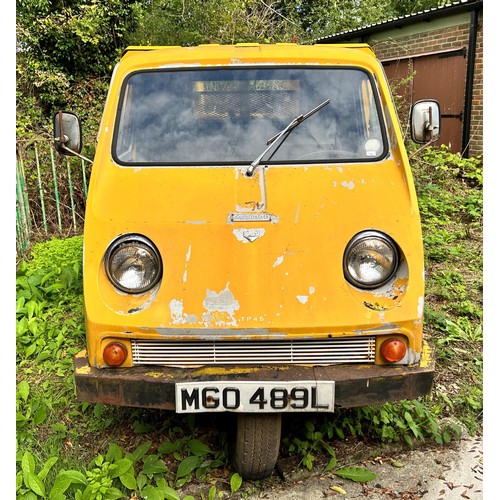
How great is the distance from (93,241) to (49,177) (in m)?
5.21

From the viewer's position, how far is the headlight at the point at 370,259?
8.41 ft

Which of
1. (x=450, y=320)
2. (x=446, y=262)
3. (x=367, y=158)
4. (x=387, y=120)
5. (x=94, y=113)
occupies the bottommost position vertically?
(x=450, y=320)

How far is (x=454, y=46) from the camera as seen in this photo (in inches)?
384

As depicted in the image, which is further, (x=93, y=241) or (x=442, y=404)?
(x=442, y=404)

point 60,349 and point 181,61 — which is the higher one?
point 181,61

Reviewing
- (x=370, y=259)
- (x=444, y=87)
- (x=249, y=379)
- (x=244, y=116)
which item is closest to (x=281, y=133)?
(x=244, y=116)

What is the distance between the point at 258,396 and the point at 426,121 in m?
2.02

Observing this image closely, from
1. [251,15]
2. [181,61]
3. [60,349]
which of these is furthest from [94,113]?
[181,61]

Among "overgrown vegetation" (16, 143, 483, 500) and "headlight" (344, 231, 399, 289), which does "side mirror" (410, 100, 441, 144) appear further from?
"overgrown vegetation" (16, 143, 483, 500)

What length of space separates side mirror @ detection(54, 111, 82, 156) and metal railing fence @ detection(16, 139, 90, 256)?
364 centimetres

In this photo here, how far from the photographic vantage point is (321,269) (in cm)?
254

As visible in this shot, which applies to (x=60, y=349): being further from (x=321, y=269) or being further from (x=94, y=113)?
(x=94, y=113)

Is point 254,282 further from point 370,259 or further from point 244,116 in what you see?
point 244,116

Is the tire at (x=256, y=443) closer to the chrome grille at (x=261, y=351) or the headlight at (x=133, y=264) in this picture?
the chrome grille at (x=261, y=351)
